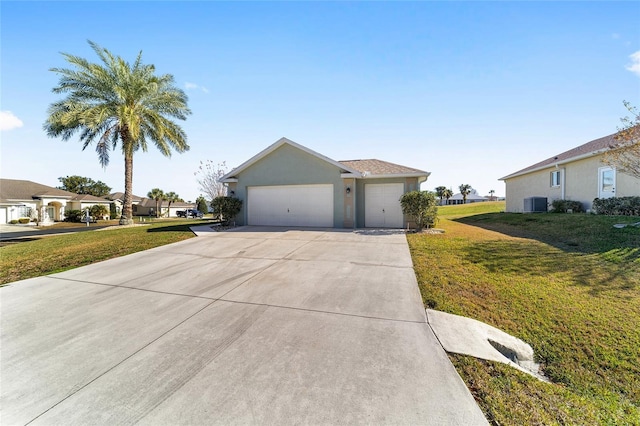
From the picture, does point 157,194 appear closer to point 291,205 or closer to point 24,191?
point 24,191

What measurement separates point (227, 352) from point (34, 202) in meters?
40.5

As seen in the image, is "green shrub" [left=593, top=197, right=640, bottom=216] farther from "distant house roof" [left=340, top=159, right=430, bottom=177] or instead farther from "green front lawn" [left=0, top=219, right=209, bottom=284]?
"green front lawn" [left=0, top=219, right=209, bottom=284]

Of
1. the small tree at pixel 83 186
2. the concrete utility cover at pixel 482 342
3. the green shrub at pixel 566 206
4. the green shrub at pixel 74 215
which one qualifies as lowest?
the concrete utility cover at pixel 482 342

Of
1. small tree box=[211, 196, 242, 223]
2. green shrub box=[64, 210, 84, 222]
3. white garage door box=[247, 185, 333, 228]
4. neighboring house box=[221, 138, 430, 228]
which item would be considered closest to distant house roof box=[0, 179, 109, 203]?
green shrub box=[64, 210, 84, 222]

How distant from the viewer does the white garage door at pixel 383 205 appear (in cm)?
1358

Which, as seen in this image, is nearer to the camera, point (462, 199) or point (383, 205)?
point (383, 205)

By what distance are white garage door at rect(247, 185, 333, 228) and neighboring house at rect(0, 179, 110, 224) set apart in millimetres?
28285

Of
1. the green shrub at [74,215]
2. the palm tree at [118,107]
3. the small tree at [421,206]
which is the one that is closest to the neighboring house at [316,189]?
the small tree at [421,206]

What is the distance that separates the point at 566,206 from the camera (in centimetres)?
1536

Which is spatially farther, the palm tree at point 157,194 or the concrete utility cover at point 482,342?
the palm tree at point 157,194

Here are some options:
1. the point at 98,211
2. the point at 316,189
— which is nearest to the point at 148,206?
the point at 98,211

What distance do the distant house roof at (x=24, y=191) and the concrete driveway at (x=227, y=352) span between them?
34.0 metres

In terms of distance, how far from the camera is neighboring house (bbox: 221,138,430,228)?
13.4 m

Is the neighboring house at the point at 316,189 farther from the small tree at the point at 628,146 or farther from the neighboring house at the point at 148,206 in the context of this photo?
the neighboring house at the point at 148,206
